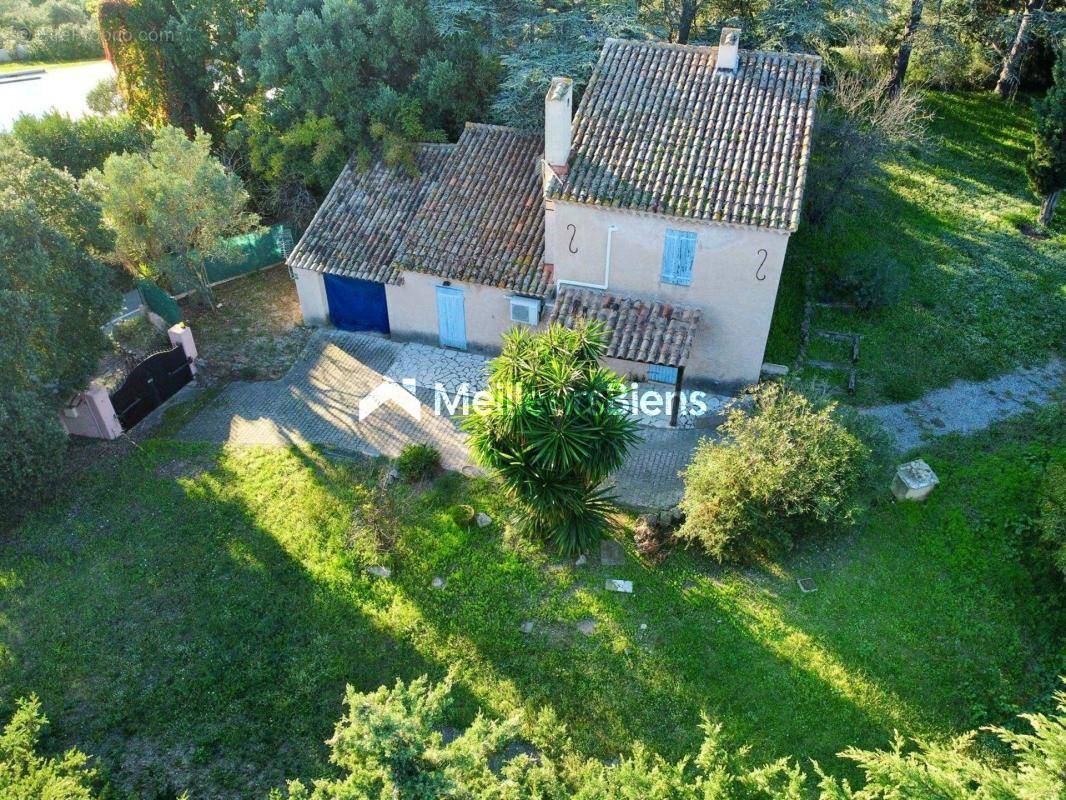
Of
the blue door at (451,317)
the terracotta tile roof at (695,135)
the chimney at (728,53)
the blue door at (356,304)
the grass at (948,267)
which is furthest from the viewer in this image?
the blue door at (356,304)

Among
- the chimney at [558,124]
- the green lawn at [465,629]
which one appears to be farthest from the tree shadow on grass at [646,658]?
the chimney at [558,124]

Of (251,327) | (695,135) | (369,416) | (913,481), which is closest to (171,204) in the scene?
(251,327)

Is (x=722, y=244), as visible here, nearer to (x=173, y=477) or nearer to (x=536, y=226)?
(x=536, y=226)

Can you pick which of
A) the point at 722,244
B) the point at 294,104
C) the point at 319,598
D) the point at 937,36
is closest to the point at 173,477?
the point at 319,598

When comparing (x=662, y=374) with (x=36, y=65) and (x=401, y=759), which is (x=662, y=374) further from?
(x=36, y=65)

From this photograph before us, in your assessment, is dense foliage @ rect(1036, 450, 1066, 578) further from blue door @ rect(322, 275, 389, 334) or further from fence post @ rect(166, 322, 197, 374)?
fence post @ rect(166, 322, 197, 374)

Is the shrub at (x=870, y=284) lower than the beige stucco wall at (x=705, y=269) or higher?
lower

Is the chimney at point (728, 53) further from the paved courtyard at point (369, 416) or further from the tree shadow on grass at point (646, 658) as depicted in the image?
the tree shadow on grass at point (646, 658)
